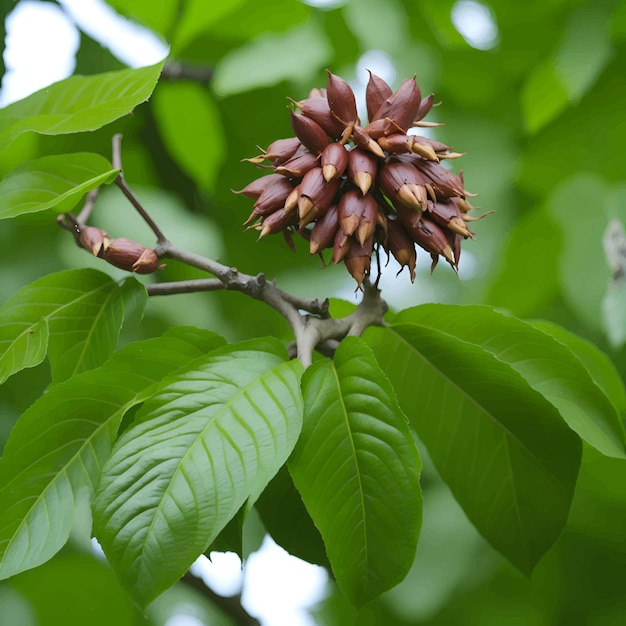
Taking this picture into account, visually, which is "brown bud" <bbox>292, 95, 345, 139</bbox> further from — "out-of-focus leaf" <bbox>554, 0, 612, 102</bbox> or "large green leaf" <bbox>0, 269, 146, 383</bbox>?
"out-of-focus leaf" <bbox>554, 0, 612, 102</bbox>

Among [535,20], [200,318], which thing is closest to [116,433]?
[200,318]

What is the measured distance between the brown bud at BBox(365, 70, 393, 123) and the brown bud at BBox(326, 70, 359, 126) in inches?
0.8

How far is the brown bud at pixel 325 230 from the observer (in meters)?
0.45

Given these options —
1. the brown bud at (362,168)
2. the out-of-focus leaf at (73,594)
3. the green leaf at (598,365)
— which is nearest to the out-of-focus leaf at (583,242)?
the green leaf at (598,365)

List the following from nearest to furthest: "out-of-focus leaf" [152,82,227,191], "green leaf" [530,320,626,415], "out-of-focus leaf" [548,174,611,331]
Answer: "green leaf" [530,320,626,415] → "out-of-focus leaf" [548,174,611,331] → "out-of-focus leaf" [152,82,227,191]

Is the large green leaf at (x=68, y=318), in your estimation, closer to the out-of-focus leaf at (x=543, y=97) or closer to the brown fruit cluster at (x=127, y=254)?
the brown fruit cluster at (x=127, y=254)

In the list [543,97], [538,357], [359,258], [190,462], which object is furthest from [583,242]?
[190,462]

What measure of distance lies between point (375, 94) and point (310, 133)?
2.3 inches

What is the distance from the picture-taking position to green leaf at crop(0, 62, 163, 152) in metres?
0.51

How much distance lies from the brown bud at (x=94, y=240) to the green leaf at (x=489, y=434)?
0.60 feet

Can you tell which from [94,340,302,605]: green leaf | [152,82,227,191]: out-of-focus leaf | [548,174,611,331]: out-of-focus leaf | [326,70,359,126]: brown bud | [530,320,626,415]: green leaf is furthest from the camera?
[152,82,227,191]: out-of-focus leaf

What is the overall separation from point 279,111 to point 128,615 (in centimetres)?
61

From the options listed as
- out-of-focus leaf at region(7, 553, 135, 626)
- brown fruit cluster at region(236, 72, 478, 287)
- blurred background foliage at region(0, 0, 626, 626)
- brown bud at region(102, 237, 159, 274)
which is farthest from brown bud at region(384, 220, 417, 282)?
out-of-focus leaf at region(7, 553, 135, 626)

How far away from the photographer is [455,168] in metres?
0.94
